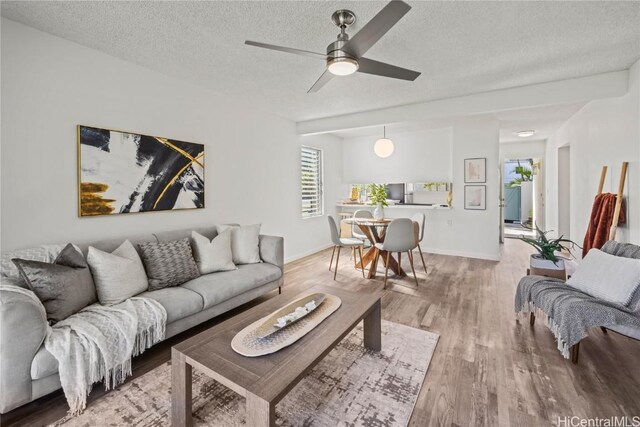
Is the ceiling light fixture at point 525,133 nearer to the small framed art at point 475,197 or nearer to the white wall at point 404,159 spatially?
the white wall at point 404,159

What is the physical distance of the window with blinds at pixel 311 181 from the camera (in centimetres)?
562

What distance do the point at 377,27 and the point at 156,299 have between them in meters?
2.42

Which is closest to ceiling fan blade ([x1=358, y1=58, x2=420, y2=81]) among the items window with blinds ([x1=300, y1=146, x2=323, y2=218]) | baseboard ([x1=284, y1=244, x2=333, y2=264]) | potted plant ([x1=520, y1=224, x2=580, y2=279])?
potted plant ([x1=520, y1=224, x2=580, y2=279])

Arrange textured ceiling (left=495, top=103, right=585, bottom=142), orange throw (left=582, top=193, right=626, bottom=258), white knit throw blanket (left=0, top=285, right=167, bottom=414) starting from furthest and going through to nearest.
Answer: textured ceiling (left=495, top=103, right=585, bottom=142)
orange throw (left=582, top=193, right=626, bottom=258)
white knit throw blanket (left=0, top=285, right=167, bottom=414)

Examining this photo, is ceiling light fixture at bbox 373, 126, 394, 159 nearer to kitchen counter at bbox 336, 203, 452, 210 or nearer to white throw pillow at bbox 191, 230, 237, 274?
kitchen counter at bbox 336, 203, 452, 210

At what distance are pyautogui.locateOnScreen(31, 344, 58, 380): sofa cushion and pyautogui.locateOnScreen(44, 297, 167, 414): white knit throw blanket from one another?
3cm

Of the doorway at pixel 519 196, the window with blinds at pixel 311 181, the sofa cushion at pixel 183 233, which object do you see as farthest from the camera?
the doorway at pixel 519 196

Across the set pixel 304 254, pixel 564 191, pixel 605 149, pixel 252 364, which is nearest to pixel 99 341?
pixel 252 364

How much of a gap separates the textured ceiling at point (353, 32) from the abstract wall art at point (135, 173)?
791 millimetres

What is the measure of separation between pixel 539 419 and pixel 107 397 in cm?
251

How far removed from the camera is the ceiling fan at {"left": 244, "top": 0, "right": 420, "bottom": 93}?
1659 millimetres

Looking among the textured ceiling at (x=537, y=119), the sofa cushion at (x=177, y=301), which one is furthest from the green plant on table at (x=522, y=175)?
the sofa cushion at (x=177, y=301)

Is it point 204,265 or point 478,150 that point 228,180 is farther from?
point 478,150

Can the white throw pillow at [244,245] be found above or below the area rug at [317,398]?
above
